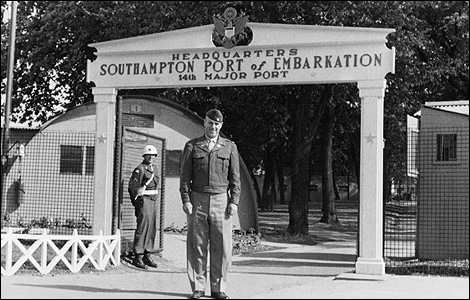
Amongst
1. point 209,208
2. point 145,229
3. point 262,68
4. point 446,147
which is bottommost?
point 145,229

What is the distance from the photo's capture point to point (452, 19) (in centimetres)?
2195

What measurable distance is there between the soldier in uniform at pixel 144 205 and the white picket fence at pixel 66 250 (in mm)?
374

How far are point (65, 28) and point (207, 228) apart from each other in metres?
21.6

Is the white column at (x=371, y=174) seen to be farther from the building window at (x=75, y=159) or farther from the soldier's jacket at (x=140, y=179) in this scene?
the building window at (x=75, y=159)

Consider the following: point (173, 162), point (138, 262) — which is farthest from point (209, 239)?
point (173, 162)

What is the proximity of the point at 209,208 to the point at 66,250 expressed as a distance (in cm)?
366

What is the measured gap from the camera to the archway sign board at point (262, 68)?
1195 centimetres

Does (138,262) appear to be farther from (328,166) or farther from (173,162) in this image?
(328,166)

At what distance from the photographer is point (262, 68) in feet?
41.3

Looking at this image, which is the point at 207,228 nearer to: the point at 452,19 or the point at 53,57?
the point at 452,19

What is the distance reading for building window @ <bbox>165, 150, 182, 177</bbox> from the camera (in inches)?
887

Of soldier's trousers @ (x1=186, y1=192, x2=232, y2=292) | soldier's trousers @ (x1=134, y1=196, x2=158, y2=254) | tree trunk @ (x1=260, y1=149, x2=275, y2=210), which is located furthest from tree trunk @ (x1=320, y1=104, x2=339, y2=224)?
soldier's trousers @ (x1=186, y1=192, x2=232, y2=292)

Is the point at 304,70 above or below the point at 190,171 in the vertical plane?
above

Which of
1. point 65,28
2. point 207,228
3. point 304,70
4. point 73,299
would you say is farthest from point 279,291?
point 65,28
